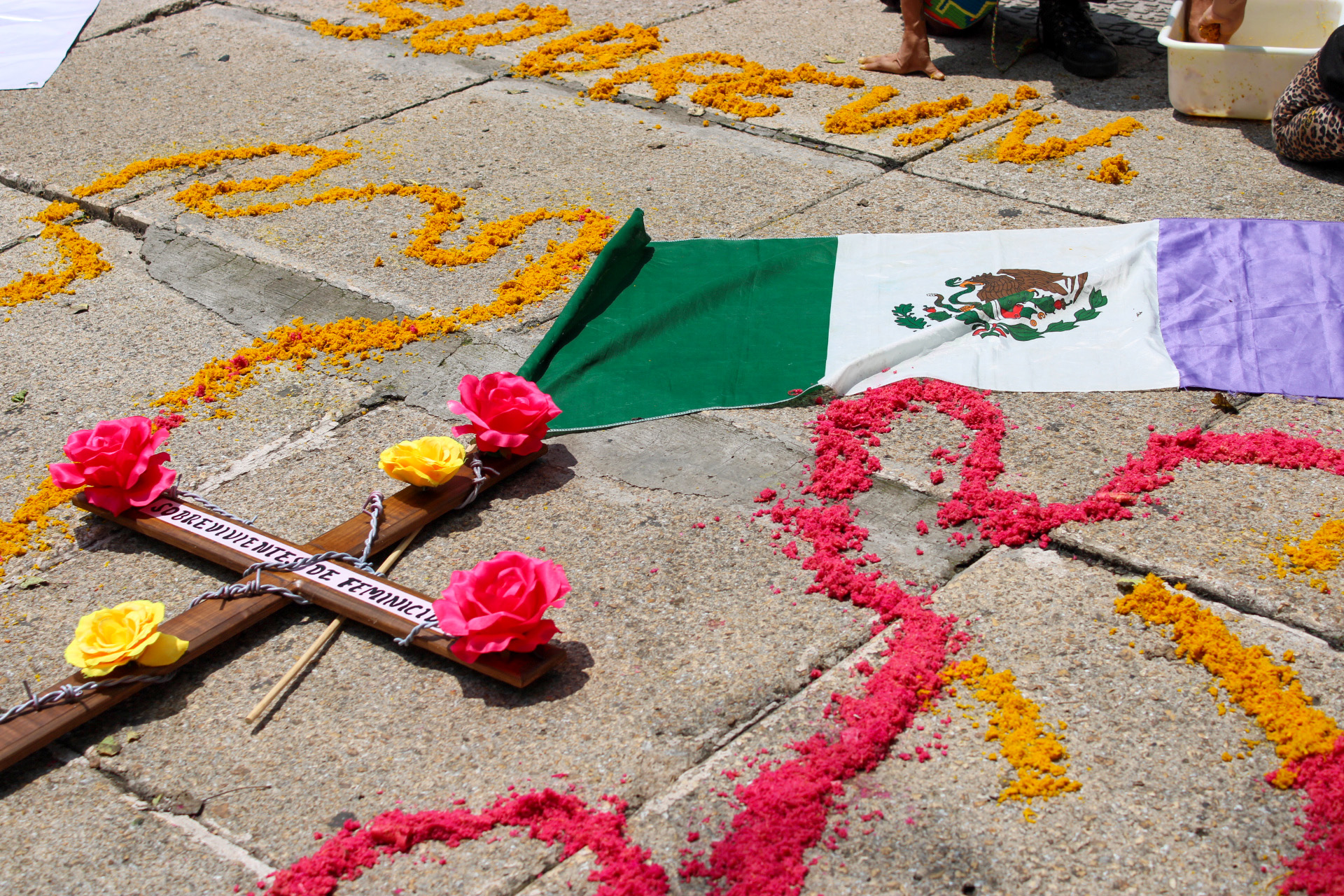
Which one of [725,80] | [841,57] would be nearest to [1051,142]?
[841,57]

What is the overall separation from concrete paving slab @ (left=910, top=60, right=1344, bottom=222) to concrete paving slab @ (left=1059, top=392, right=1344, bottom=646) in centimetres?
136

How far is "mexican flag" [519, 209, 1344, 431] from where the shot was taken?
2.90 meters

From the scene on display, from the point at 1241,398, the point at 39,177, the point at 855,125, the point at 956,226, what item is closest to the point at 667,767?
the point at 1241,398

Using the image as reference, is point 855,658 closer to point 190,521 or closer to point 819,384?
point 819,384

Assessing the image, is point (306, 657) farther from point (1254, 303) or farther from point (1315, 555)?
point (1254, 303)

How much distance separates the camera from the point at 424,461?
249 centimetres

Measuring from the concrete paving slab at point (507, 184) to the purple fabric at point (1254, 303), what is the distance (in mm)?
1331

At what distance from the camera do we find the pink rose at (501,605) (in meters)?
1.99

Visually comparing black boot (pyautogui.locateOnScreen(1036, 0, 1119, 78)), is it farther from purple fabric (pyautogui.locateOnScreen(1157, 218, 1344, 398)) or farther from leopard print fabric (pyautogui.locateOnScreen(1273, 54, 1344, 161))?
purple fabric (pyautogui.locateOnScreen(1157, 218, 1344, 398))

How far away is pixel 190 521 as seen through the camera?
2.50 meters

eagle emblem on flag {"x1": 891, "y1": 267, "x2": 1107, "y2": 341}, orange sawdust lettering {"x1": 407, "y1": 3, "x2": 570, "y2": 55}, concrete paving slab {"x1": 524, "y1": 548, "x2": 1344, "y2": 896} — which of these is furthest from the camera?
orange sawdust lettering {"x1": 407, "y1": 3, "x2": 570, "y2": 55}

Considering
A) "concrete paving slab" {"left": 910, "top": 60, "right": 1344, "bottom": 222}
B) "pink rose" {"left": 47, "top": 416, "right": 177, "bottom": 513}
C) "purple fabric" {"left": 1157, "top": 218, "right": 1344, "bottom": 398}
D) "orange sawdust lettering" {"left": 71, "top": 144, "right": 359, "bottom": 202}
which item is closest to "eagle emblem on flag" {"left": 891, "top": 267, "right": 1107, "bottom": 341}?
"purple fabric" {"left": 1157, "top": 218, "right": 1344, "bottom": 398}

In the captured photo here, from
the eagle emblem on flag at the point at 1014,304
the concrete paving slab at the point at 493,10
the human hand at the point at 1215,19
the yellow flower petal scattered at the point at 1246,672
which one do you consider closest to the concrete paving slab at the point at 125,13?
the concrete paving slab at the point at 493,10

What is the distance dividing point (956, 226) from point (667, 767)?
97.8 inches
